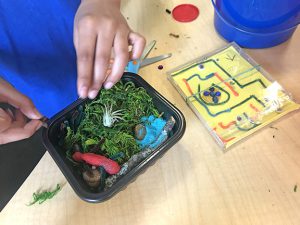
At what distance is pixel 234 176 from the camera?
0.55 meters

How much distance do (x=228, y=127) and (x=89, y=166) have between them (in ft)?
0.94

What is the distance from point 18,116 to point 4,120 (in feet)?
0.18

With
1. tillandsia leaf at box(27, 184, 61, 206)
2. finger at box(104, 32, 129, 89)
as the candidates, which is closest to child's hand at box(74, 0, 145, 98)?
finger at box(104, 32, 129, 89)

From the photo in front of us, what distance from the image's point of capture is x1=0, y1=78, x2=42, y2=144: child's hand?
1.72ft

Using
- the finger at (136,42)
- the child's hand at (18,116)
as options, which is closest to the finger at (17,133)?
the child's hand at (18,116)

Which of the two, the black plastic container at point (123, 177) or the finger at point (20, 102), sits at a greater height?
the finger at point (20, 102)

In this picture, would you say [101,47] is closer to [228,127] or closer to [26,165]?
[228,127]

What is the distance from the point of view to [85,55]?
0.49 m

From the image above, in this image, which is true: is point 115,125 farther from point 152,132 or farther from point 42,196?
point 42,196

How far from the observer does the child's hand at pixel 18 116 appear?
0.52m

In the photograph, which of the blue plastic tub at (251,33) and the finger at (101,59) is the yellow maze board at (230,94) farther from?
the finger at (101,59)

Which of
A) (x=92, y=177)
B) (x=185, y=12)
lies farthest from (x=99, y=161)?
(x=185, y=12)

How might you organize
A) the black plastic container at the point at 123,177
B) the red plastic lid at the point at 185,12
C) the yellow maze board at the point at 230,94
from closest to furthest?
the black plastic container at the point at 123,177 < the yellow maze board at the point at 230,94 < the red plastic lid at the point at 185,12

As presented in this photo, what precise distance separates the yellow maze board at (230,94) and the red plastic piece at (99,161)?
21 centimetres
